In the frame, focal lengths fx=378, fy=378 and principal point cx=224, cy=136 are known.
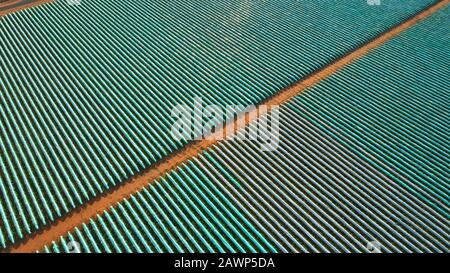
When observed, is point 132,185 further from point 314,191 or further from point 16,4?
point 16,4

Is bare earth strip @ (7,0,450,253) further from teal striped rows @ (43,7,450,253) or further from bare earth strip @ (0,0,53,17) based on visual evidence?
bare earth strip @ (0,0,53,17)

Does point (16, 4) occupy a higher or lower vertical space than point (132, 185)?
higher

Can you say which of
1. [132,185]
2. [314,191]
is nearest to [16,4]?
[132,185]

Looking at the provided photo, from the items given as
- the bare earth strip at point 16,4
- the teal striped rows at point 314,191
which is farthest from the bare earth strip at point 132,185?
the bare earth strip at point 16,4

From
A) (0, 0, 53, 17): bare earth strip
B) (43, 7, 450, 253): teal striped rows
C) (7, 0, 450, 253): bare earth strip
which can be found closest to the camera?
(7, 0, 450, 253): bare earth strip

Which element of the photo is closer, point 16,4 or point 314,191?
point 314,191

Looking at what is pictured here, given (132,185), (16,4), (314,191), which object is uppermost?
(16,4)

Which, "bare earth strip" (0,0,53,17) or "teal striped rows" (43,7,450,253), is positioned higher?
"bare earth strip" (0,0,53,17)

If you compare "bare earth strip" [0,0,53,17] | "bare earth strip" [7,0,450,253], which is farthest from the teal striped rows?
"bare earth strip" [0,0,53,17]
